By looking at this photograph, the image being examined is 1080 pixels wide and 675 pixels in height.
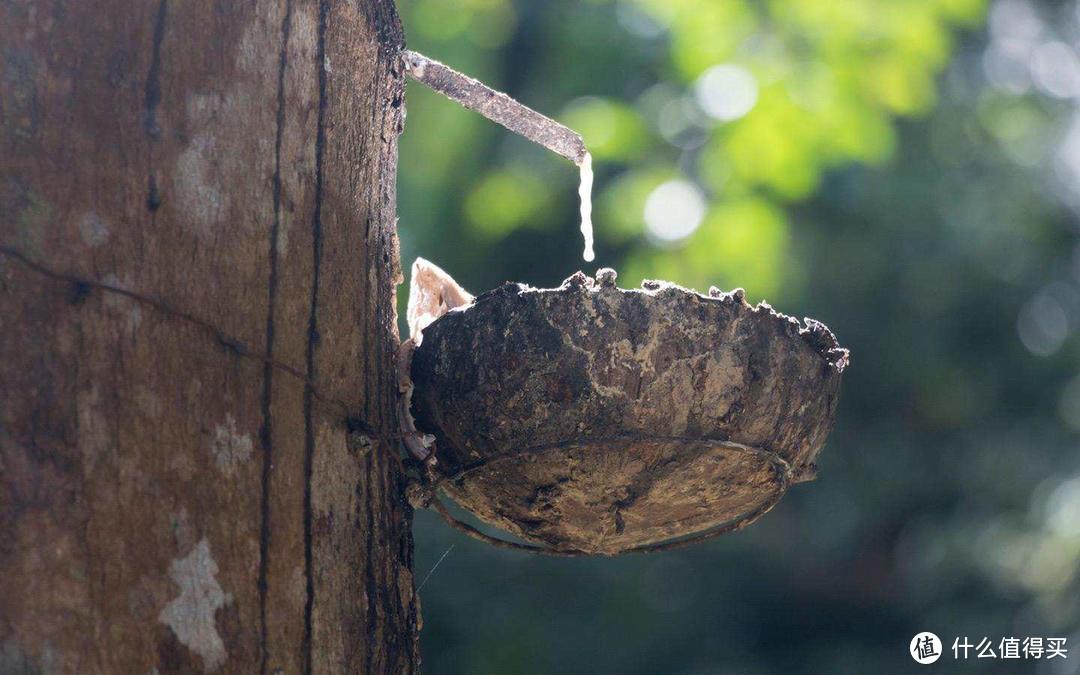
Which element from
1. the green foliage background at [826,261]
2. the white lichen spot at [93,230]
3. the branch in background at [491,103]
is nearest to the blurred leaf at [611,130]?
the green foliage background at [826,261]

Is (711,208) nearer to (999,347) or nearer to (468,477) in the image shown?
(468,477)

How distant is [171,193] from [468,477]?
60cm

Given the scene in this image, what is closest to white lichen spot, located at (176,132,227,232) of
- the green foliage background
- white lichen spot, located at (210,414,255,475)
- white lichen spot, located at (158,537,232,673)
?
white lichen spot, located at (210,414,255,475)

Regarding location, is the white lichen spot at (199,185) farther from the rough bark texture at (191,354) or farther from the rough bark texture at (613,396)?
the rough bark texture at (613,396)

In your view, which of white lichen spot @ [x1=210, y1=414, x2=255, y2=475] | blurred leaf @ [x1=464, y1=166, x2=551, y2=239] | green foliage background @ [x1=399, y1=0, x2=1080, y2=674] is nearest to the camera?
white lichen spot @ [x1=210, y1=414, x2=255, y2=475]

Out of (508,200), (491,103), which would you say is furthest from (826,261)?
(491,103)

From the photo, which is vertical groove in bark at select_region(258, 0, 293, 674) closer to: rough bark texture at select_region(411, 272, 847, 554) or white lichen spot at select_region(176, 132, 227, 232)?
white lichen spot at select_region(176, 132, 227, 232)

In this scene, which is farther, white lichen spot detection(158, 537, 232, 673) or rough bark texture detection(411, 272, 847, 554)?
rough bark texture detection(411, 272, 847, 554)

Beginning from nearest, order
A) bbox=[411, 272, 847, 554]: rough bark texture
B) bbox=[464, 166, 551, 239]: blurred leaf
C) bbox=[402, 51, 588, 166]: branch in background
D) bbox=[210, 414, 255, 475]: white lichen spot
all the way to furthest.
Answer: bbox=[210, 414, 255, 475]: white lichen spot, bbox=[411, 272, 847, 554]: rough bark texture, bbox=[402, 51, 588, 166]: branch in background, bbox=[464, 166, 551, 239]: blurred leaf

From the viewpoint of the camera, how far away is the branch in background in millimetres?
2076

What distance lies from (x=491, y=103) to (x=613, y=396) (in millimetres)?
584

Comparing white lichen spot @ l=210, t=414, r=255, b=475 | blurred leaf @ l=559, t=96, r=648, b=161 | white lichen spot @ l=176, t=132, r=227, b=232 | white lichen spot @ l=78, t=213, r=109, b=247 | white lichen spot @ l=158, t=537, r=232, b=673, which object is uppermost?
blurred leaf @ l=559, t=96, r=648, b=161

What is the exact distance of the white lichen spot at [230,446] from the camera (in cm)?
157

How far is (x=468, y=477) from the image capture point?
193cm
